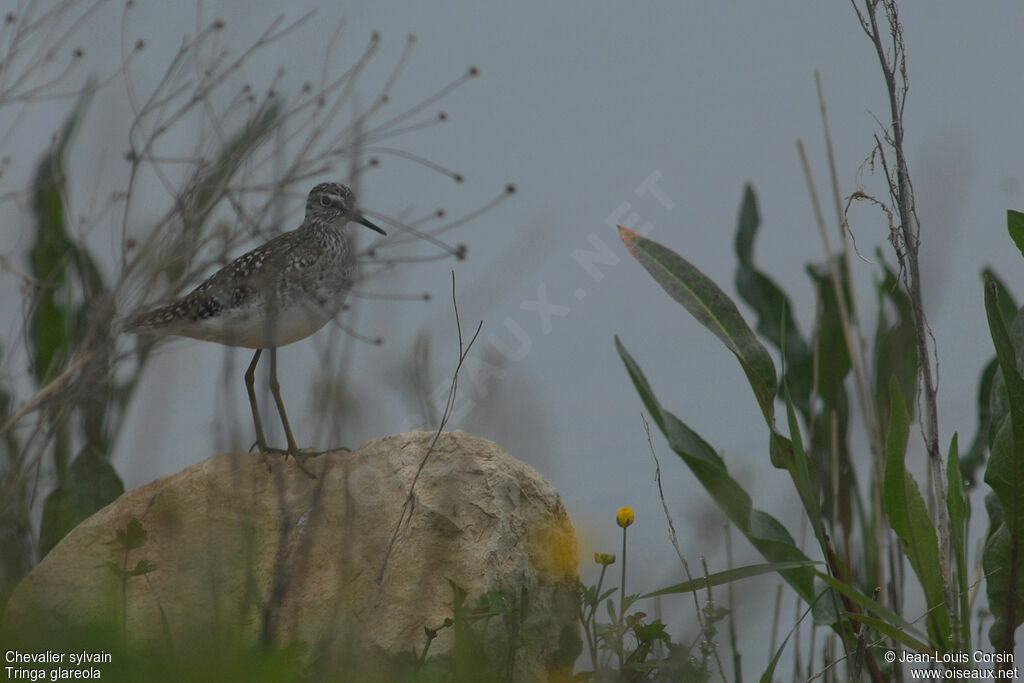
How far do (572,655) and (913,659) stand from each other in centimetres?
88

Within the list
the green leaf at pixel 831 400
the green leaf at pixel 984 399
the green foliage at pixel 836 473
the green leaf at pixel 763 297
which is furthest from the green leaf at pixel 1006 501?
the green leaf at pixel 763 297

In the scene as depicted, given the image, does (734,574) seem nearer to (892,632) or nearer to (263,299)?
(892,632)

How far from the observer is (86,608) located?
2492 millimetres

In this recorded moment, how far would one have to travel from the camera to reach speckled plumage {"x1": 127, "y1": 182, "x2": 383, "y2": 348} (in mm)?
2791

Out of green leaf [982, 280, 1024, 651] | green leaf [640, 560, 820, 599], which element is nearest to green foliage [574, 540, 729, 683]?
green leaf [640, 560, 820, 599]

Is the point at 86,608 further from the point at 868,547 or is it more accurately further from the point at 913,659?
the point at 868,547

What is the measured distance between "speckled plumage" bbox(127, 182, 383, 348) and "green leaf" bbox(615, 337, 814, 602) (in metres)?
0.83

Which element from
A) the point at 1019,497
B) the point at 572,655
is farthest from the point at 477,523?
the point at 1019,497

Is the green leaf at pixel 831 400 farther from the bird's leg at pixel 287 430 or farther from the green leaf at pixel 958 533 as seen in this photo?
the bird's leg at pixel 287 430

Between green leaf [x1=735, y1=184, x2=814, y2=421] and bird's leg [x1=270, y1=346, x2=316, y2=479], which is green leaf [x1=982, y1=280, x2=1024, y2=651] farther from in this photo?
bird's leg [x1=270, y1=346, x2=316, y2=479]

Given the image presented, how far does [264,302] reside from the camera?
8.86 ft

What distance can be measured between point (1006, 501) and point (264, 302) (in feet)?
6.30

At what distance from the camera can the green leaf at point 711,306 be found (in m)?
2.69

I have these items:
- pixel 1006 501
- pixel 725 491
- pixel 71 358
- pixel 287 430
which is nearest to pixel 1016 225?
pixel 1006 501
